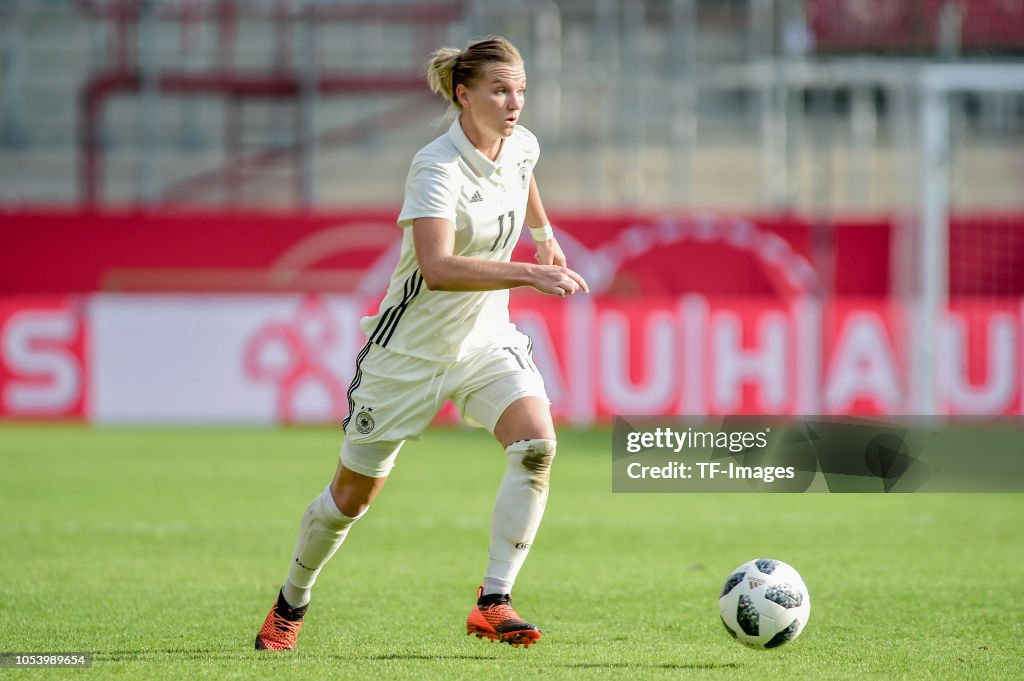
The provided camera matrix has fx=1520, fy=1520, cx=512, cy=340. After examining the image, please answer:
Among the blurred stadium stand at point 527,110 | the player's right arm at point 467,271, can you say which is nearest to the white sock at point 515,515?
the player's right arm at point 467,271

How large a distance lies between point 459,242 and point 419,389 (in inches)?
21.1

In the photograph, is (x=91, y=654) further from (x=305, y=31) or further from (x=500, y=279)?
(x=305, y=31)

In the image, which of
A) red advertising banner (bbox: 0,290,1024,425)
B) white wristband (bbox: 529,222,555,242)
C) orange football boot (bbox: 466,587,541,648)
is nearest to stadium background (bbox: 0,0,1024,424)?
red advertising banner (bbox: 0,290,1024,425)

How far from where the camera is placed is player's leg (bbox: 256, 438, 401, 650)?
5.34m

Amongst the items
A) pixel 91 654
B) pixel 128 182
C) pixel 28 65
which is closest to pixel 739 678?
pixel 91 654

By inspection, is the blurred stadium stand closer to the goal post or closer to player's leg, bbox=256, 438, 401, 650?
the goal post

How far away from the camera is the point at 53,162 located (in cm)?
1872

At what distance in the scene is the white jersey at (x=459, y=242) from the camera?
5.20 metres

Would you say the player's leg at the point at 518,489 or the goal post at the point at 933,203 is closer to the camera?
the player's leg at the point at 518,489

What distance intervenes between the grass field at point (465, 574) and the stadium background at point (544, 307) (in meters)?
0.04

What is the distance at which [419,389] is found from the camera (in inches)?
211

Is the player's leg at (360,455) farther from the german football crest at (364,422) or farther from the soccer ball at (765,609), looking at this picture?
the soccer ball at (765,609)

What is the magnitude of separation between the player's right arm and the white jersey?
96mm

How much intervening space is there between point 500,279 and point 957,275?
13389 mm
